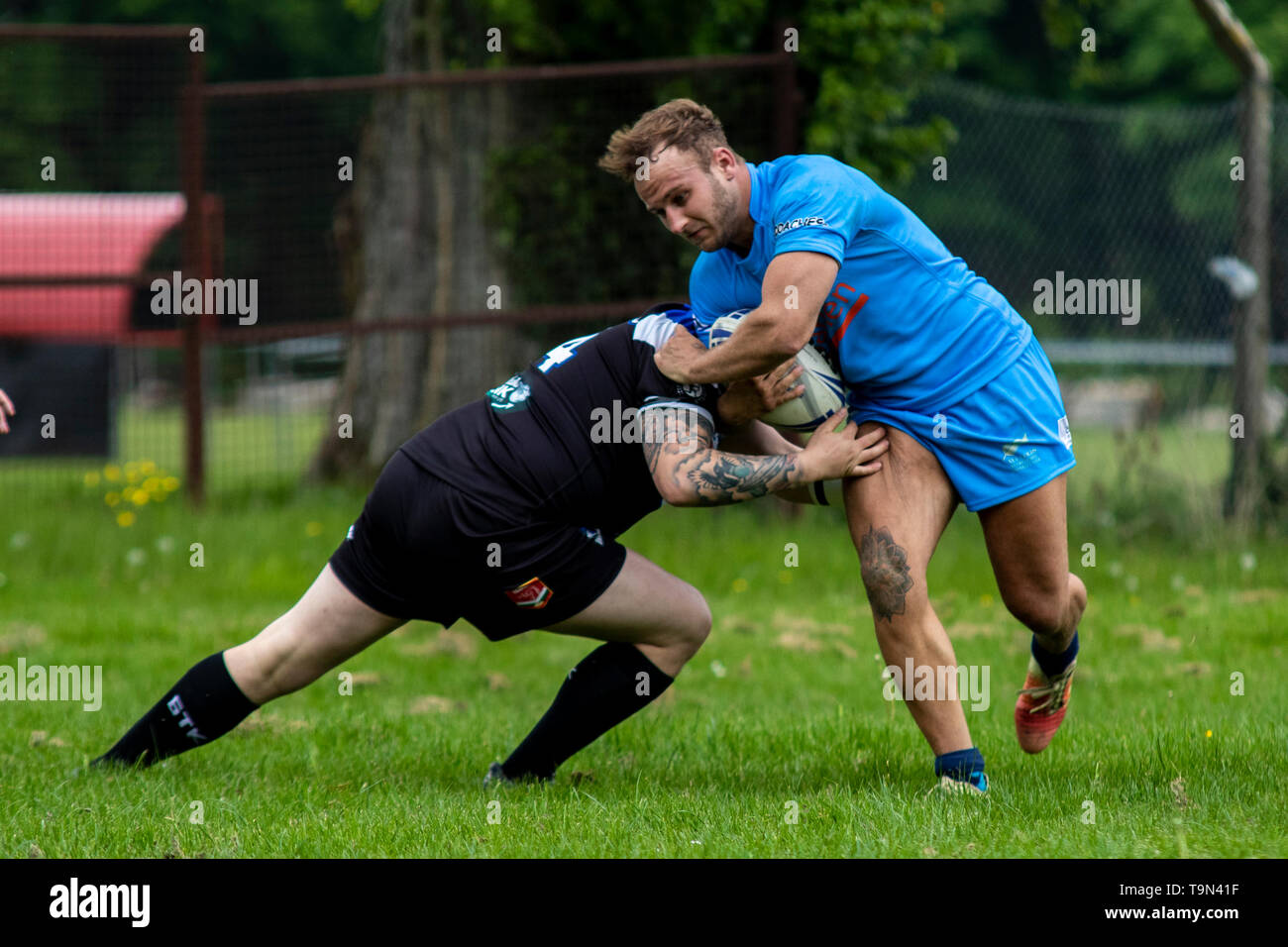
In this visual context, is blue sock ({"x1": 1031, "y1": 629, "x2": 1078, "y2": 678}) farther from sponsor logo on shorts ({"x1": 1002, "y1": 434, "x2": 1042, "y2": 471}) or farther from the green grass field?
sponsor logo on shorts ({"x1": 1002, "y1": 434, "x2": 1042, "y2": 471})

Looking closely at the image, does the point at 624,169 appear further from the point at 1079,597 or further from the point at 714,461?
the point at 1079,597

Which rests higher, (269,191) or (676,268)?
(269,191)

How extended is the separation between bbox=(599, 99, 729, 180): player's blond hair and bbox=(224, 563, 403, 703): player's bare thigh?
139cm

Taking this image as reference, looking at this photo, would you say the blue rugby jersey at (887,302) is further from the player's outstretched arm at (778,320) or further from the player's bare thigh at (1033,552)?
the player's bare thigh at (1033,552)

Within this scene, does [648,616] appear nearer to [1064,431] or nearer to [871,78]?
[1064,431]

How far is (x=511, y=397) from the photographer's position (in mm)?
4094

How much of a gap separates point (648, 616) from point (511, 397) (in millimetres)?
731

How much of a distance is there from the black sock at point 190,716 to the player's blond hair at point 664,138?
1.85 meters

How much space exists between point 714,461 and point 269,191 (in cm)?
765

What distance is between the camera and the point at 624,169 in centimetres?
395

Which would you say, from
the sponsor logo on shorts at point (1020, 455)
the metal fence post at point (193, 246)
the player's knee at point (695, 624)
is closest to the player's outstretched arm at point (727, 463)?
the sponsor logo on shorts at point (1020, 455)

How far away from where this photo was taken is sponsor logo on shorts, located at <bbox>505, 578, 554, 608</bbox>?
13.2 ft

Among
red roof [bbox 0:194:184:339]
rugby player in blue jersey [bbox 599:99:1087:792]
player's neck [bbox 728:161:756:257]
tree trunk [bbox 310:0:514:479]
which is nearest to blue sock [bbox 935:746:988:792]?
rugby player in blue jersey [bbox 599:99:1087:792]
